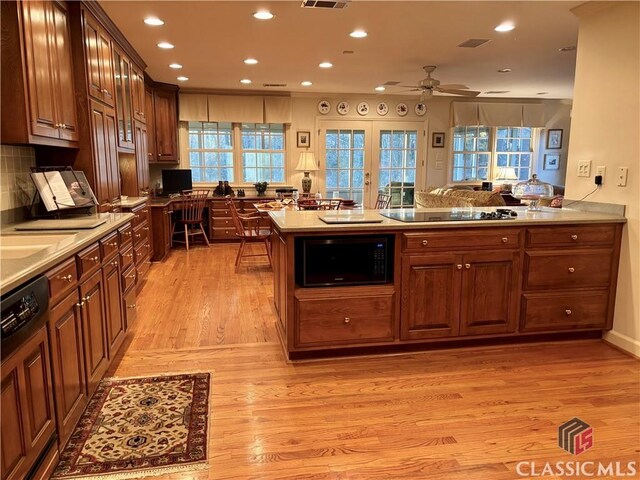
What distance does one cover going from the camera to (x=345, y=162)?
8.02 meters

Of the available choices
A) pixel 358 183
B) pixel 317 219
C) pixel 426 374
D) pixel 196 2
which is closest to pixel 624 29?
pixel 317 219

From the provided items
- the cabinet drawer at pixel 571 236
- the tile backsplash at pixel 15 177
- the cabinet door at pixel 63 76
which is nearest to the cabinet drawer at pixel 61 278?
the tile backsplash at pixel 15 177

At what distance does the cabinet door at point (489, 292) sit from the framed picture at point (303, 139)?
5376 millimetres

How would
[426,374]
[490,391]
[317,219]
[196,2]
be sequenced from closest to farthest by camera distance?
[490,391] < [426,374] < [317,219] < [196,2]

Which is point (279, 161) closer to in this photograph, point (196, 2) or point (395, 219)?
point (196, 2)

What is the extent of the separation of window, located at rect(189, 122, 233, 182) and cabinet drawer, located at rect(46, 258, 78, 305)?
5.79 meters

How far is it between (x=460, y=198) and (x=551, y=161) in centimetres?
461

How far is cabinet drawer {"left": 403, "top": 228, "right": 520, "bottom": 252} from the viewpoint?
9.07 ft

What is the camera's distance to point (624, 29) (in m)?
2.93

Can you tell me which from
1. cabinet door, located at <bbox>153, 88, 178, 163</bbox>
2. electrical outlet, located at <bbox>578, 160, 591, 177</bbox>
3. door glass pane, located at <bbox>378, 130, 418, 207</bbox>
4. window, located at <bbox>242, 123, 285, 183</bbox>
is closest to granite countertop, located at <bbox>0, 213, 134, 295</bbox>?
electrical outlet, located at <bbox>578, 160, 591, 177</bbox>

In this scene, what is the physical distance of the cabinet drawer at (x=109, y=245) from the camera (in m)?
2.48

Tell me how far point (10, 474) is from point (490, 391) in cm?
221

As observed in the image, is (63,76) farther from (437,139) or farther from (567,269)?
(437,139)

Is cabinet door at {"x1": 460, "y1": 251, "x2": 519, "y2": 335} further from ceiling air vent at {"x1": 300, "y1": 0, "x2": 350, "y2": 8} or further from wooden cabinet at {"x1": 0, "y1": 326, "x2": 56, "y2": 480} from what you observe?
wooden cabinet at {"x1": 0, "y1": 326, "x2": 56, "y2": 480}
